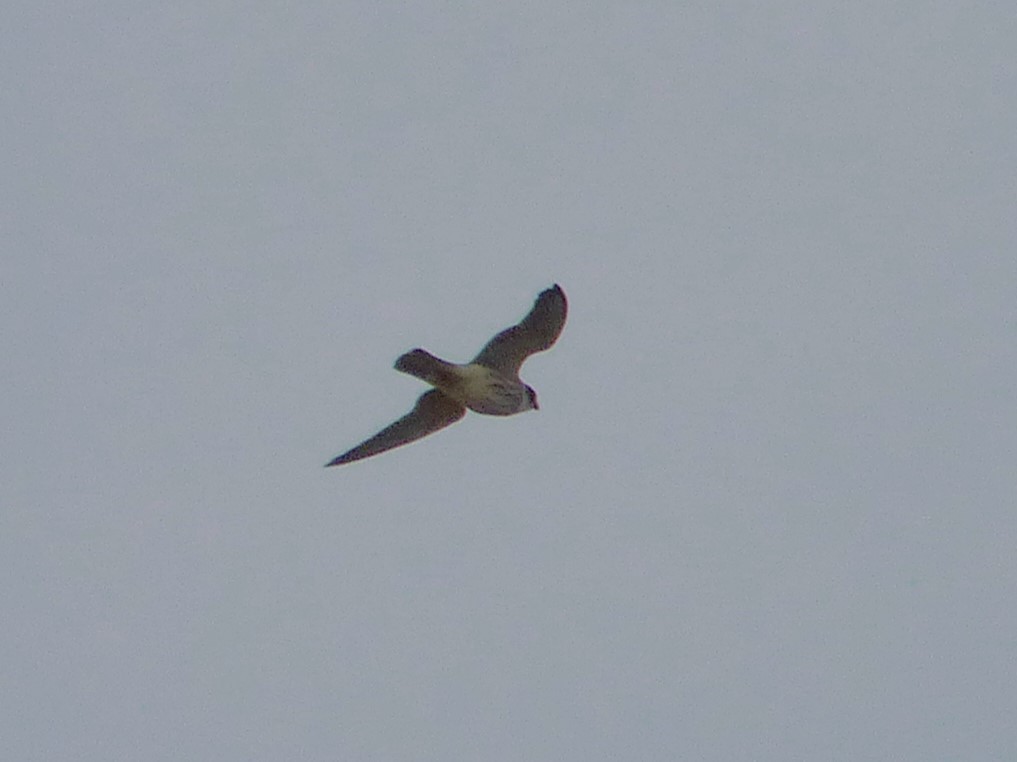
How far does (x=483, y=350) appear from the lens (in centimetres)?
1578

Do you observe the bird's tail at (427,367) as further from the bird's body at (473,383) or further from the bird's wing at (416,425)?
the bird's wing at (416,425)

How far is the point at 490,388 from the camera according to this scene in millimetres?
15359

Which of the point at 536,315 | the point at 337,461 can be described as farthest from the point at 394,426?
the point at 536,315

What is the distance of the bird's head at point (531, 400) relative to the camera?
15789mm

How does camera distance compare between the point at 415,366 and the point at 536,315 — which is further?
the point at 536,315

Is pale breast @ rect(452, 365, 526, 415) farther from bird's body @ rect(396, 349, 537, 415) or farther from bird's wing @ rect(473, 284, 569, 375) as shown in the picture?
bird's wing @ rect(473, 284, 569, 375)

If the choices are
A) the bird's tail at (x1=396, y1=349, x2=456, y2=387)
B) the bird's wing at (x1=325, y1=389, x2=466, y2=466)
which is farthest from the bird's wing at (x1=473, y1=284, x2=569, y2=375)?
the bird's tail at (x1=396, y1=349, x2=456, y2=387)

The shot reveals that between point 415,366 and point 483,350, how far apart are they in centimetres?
121

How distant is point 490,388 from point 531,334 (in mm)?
683

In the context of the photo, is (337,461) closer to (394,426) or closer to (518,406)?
(394,426)

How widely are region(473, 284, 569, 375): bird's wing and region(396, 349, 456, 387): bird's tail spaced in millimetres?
677

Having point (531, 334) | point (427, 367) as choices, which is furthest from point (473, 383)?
point (531, 334)

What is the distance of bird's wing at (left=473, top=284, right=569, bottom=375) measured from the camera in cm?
1566

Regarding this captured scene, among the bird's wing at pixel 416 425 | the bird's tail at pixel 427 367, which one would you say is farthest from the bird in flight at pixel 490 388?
the bird's tail at pixel 427 367
